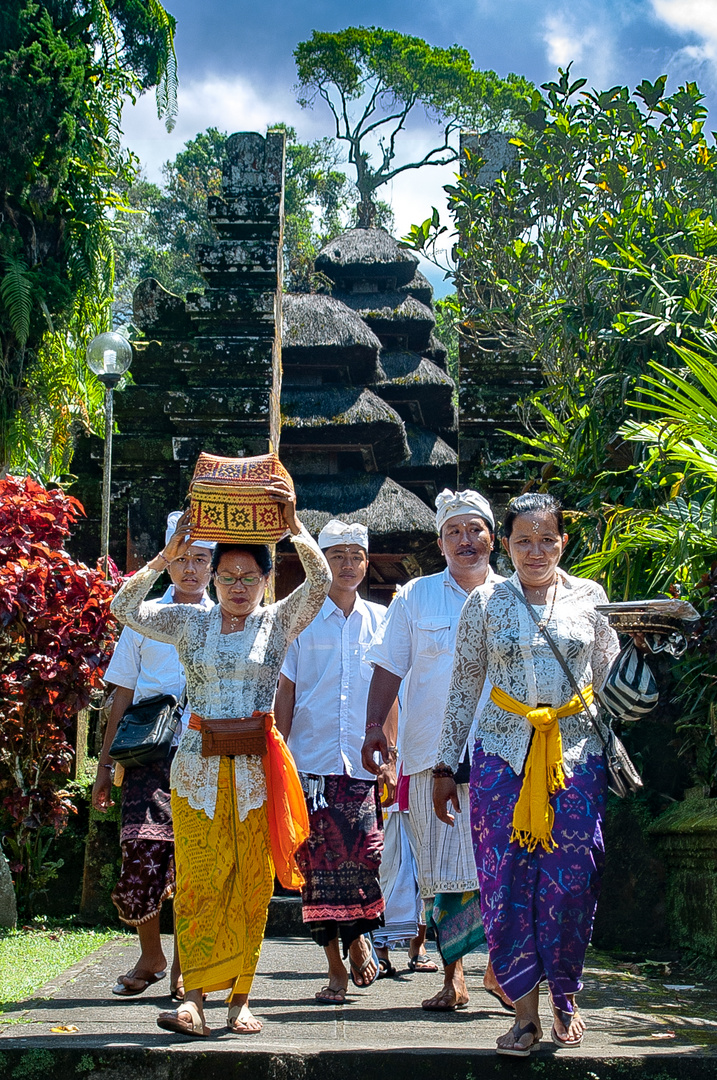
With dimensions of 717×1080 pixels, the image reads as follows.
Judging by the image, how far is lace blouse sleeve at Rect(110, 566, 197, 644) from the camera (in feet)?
13.9

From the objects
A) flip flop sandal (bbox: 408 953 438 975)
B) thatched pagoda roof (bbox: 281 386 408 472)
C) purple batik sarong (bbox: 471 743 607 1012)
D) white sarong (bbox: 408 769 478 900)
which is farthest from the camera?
thatched pagoda roof (bbox: 281 386 408 472)

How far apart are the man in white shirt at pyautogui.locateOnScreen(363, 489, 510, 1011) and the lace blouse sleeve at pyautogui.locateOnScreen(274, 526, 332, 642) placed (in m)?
0.70

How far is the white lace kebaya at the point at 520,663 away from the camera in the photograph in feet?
12.9

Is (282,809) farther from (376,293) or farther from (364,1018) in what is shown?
(376,293)

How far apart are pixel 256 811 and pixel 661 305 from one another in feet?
14.3

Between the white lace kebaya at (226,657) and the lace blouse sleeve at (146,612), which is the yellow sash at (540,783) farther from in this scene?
the lace blouse sleeve at (146,612)

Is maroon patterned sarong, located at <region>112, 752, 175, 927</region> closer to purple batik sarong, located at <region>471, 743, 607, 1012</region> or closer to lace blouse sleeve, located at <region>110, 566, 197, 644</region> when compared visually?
lace blouse sleeve, located at <region>110, 566, 197, 644</region>

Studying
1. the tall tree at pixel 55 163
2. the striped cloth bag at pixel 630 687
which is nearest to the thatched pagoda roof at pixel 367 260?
the tall tree at pixel 55 163

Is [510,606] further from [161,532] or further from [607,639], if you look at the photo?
[161,532]

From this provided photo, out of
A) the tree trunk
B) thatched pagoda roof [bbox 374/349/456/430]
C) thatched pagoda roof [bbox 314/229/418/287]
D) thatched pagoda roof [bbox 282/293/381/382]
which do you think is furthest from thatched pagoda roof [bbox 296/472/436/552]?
the tree trunk

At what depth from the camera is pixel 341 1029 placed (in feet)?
13.5

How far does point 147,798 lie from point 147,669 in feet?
1.82

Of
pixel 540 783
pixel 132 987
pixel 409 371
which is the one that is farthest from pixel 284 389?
pixel 540 783

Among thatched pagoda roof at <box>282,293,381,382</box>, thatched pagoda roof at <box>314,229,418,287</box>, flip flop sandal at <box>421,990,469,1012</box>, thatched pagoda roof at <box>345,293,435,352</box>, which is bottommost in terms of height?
flip flop sandal at <box>421,990,469,1012</box>
